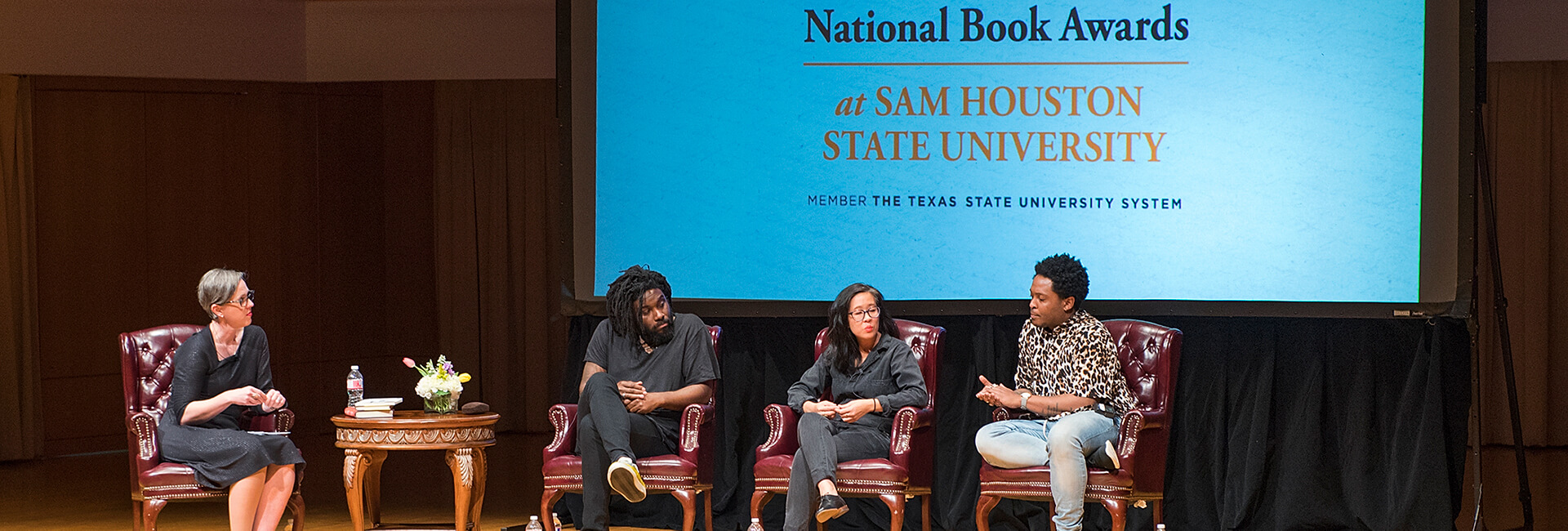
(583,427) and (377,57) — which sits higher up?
(377,57)

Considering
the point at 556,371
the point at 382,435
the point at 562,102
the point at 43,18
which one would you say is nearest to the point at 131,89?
the point at 43,18

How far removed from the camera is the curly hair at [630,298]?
17.0 ft

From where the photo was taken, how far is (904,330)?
17.2 feet

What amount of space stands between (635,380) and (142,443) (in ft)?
5.21

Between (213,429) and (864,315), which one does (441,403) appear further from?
(864,315)

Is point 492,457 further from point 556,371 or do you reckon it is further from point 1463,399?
point 1463,399

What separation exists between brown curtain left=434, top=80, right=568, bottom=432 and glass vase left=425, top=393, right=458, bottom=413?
A: 143 inches

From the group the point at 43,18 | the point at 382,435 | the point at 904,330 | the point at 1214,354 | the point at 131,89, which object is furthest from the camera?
the point at 131,89

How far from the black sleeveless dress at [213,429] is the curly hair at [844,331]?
5.93ft

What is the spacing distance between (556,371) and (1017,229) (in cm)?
397

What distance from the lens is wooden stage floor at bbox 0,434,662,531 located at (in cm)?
601

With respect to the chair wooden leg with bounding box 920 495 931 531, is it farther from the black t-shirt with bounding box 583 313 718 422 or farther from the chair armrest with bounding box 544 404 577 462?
the chair armrest with bounding box 544 404 577 462

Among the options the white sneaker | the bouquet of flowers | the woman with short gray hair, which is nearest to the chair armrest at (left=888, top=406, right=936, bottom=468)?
the white sneaker

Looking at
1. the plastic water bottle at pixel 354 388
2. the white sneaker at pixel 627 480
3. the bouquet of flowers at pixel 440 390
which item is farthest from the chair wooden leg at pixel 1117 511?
the plastic water bottle at pixel 354 388
